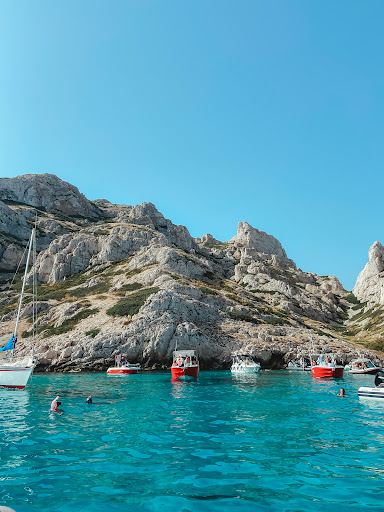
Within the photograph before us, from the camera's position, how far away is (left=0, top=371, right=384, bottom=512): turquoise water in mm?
10391

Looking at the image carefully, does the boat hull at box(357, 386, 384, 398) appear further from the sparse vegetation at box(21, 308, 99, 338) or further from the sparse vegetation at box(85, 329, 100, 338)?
the sparse vegetation at box(21, 308, 99, 338)

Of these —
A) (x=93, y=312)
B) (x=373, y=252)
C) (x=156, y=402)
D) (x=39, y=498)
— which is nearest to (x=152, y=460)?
(x=39, y=498)

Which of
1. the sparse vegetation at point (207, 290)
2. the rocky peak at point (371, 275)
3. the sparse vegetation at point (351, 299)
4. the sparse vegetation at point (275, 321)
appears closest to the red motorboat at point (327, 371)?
the sparse vegetation at point (275, 321)

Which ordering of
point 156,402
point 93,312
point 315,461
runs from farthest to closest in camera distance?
point 93,312 → point 156,402 → point 315,461

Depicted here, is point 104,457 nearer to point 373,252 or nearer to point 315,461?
point 315,461

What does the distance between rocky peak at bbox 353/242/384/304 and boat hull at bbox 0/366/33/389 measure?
147171mm

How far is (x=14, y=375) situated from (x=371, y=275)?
160268mm

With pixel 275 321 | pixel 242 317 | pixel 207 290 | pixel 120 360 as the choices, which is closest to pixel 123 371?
pixel 120 360

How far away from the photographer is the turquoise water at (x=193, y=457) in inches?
409

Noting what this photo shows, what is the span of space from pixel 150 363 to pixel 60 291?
44.7 m

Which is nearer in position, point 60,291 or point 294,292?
point 60,291

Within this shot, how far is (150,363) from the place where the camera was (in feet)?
224

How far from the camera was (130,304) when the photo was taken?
7788cm

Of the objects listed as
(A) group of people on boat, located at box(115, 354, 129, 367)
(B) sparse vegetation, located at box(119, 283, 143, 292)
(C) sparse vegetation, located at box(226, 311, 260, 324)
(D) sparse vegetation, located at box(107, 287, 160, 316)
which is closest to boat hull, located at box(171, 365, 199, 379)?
(A) group of people on boat, located at box(115, 354, 129, 367)
